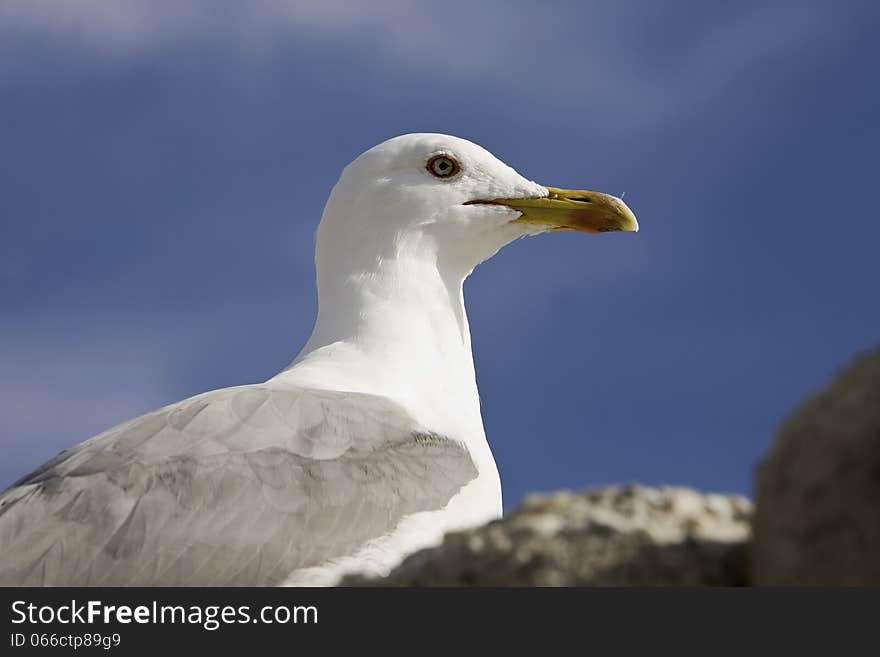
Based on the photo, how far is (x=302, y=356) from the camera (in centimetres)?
996

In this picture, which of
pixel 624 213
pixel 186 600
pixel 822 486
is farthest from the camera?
pixel 624 213

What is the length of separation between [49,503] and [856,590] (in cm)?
461

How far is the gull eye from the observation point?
1073 cm

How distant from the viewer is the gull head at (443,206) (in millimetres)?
10477

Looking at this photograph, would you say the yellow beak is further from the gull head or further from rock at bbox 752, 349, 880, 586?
rock at bbox 752, 349, 880, 586

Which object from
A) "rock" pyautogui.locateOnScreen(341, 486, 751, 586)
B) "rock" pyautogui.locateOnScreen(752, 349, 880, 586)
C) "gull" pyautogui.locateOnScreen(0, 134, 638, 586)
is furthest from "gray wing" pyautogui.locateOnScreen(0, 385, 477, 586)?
"rock" pyautogui.locateOnScreen(752, 349, 880, 586)

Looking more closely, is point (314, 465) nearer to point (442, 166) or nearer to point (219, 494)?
point (219, 494)

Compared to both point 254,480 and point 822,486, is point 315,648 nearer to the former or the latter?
point 822,486

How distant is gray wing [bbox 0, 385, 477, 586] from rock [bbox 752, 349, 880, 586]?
3.37 metres

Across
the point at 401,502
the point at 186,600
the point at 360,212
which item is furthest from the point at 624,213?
the point at 186,600

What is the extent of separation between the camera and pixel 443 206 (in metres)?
10.6

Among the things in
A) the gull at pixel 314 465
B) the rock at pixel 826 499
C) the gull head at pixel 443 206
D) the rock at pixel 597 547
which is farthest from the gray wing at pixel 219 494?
the rock at pixel 826 499

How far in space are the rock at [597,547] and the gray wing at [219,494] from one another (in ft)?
7.10

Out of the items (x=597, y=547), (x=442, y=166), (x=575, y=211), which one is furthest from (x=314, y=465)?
(x=575, y=211)
